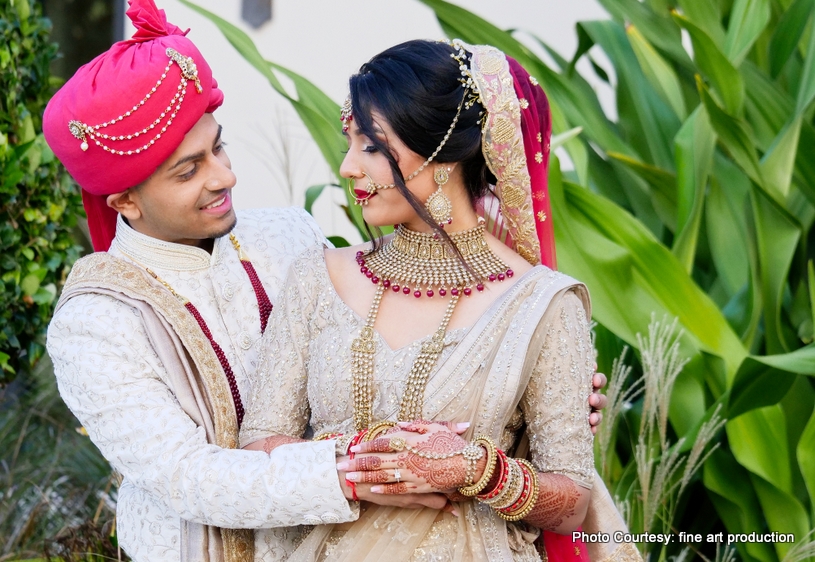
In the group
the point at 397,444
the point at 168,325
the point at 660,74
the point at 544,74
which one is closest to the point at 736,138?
the point at 660,74

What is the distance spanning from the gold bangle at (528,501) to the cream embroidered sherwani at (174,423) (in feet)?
1.01

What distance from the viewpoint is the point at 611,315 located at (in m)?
2.76

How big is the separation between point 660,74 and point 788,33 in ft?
1.41

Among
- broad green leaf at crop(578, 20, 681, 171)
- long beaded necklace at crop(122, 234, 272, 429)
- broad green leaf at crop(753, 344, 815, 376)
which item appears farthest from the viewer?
broad green leaf at crop(578, 20, 681, 171)

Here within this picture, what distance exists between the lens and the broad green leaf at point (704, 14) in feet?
10.7

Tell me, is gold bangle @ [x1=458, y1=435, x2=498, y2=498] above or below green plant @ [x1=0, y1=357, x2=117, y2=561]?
above

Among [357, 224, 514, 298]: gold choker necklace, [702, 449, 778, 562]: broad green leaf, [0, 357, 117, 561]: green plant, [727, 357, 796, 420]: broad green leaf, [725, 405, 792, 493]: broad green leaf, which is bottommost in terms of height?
[0, 357, 117, 561]: green plant

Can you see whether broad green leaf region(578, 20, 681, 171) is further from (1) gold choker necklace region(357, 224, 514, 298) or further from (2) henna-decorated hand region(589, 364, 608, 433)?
(1) gold choker necklace region(357, 224, 514, 298)

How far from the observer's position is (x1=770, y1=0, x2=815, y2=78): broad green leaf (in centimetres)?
318

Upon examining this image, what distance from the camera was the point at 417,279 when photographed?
1939mm

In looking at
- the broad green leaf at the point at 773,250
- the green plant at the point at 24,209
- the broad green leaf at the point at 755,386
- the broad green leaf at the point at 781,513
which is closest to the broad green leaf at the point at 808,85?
the broad green leaf at the point at 773,250

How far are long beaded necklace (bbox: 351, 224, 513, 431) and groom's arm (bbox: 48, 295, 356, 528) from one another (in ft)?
0.50

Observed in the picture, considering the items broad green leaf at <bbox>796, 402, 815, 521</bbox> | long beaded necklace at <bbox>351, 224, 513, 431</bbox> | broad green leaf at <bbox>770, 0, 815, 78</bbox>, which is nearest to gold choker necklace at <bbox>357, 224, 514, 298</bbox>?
long beaded necklace at <bbox>351, 224, 513, 431</bbox>

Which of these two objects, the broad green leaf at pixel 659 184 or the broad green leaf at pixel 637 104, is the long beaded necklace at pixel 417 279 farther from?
the broad green leaf at pixel 637 104
